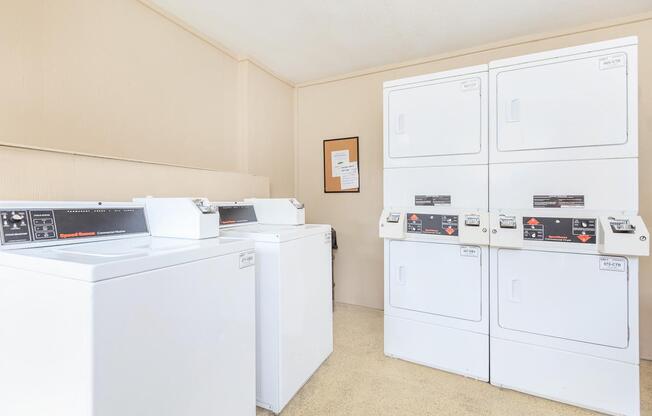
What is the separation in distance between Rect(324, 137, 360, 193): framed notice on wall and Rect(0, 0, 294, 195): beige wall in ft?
2.51

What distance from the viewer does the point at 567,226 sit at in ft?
5.62

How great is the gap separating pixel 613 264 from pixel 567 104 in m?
0.92

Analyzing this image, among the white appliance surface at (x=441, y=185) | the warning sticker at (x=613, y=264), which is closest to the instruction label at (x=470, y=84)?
the white appliance surface at (x=441, y=185)

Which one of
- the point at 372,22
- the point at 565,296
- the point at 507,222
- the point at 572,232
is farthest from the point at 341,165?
the point at 565,296

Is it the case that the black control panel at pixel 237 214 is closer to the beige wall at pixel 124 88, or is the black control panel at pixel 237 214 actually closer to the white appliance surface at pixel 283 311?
the white appliance surface at pixel 283 311

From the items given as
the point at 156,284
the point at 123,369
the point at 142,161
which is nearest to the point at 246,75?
A: the point at 142,161

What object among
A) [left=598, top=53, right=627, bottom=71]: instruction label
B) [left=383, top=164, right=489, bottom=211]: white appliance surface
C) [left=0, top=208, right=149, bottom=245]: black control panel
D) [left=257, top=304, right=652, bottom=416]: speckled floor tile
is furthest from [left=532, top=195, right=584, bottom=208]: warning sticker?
[left=0, top=208, right=149, bottom=245]: black control panel

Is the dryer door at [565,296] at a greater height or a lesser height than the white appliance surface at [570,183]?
lesser

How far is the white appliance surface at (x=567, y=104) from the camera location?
1610mm

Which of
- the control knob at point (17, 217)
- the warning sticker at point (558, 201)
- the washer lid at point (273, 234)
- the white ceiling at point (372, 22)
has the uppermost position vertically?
the white ceiling at point (372, 22)

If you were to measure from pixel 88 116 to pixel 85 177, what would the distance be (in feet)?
1.35

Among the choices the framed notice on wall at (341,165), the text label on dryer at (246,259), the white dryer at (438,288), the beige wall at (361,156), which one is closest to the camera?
the text label on dryer at (246,259)

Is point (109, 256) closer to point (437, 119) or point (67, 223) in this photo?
point (67, 223)

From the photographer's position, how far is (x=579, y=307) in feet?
5.56
